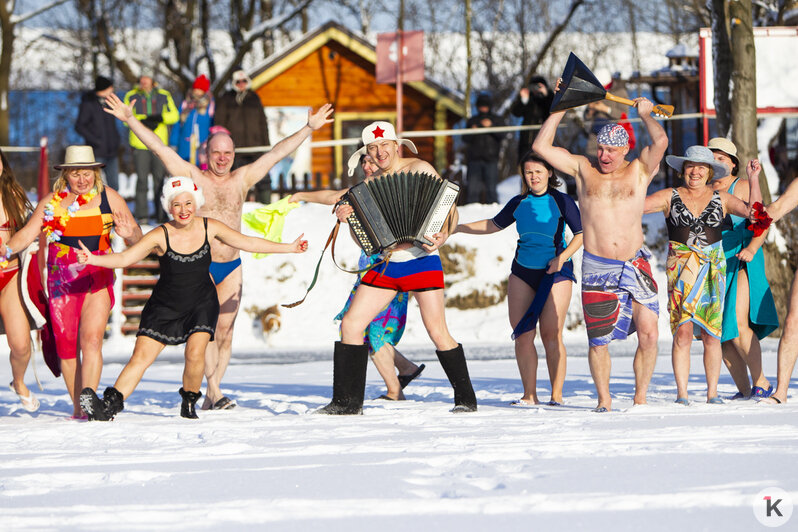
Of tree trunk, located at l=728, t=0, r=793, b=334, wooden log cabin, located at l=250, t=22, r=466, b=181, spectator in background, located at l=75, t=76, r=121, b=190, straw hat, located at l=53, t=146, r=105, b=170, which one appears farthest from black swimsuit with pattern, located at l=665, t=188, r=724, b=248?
wooden log cabin, located at l=250, t=22, r=466, b=181

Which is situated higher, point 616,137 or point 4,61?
point 4,61

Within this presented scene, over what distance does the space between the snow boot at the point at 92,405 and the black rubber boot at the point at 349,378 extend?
141 centimetres

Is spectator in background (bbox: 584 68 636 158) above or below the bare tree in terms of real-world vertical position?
below

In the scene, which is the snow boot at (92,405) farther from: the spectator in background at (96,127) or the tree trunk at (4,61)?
the tree trunk at (4,61)

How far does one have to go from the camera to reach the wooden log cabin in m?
25.7

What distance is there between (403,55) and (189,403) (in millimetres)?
11730

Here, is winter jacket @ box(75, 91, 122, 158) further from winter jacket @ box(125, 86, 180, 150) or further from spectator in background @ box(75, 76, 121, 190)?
winter jacket @ box(125, 86, 180, 150)

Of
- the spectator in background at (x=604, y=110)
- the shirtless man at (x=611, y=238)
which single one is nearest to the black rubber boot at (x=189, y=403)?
the shirtless man at (x=611, y=238)

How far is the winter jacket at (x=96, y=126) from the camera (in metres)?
15.9

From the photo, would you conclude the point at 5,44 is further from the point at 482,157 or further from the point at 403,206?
the point at 403,206

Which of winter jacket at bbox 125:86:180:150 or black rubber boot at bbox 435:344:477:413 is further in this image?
winter jacket at bbox 125:86:180:150

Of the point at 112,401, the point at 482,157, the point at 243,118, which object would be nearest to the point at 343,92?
the point at 482,157

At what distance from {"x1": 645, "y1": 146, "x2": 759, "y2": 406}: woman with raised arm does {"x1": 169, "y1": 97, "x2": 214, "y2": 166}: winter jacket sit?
9.27 m

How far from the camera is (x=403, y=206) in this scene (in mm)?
7078
